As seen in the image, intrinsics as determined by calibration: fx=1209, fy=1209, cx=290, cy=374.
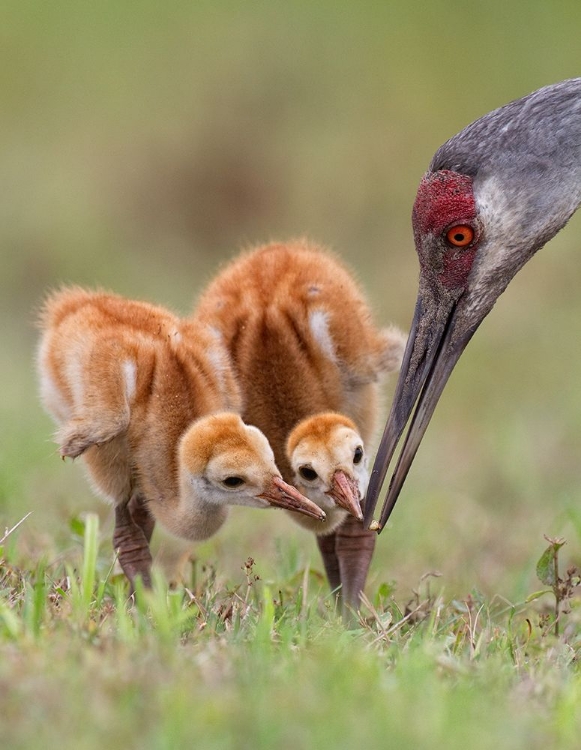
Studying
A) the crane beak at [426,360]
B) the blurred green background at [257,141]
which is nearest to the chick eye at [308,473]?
the crane beak at [426,360]

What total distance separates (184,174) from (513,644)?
A: 11.3 meters

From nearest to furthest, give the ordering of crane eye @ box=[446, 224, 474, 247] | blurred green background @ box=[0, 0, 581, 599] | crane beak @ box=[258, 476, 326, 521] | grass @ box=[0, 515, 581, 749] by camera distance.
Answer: grass @ box=[0, 515, 581, 749], crane beak @ box=[258, 476, 326, 521], crane eye @ box=[446, 224, 474, 247], blurred green background @ box=[0, 0, 581, 599]

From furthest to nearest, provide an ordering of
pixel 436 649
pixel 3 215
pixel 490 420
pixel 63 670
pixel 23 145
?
pixel 23 145 < pixel 3 215 < pixel 490 420 < pixel 436 649 < pixel 63 670

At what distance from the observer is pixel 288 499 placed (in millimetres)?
3764

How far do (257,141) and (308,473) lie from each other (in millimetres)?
11094

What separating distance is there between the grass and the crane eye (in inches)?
49.0

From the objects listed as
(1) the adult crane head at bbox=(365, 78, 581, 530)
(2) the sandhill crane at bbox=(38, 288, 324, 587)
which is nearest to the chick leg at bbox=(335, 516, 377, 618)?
(1) the adult crane head at bbox=(365, 78, 581, 530)

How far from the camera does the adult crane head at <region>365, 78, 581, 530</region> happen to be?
13.4 ft

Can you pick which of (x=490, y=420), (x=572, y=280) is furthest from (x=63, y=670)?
(x=572, y=280)

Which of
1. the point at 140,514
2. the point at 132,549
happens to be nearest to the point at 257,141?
the point at 140,514

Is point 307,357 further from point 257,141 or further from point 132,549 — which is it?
point 257,141

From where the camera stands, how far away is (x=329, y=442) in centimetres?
383

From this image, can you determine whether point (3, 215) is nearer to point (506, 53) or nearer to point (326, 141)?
point (326, 141)

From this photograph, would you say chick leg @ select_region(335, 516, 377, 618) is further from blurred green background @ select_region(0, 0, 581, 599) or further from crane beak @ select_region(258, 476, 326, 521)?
blurred green background @ select_region(0, 0, 581, 599)
